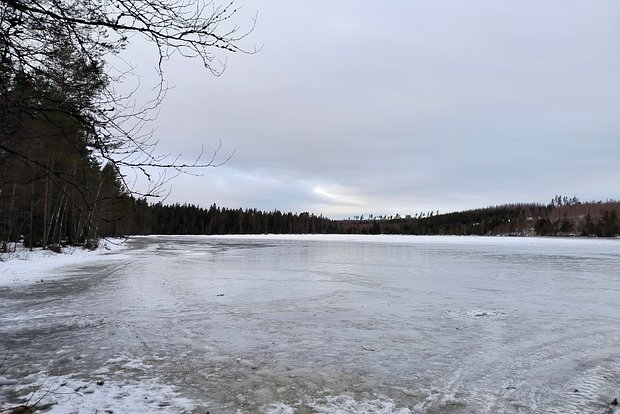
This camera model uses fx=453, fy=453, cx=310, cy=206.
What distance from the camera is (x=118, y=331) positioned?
7.56 metres

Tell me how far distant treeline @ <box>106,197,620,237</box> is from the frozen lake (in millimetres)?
86789

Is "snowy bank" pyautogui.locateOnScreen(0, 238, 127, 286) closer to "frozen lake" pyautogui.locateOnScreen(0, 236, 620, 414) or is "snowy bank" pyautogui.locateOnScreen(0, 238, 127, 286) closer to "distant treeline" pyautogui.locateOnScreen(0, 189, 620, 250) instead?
"frozen lake" pyautogui.locateOnScreen(0, 236, 620, 414)

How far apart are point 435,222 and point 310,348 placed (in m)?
189

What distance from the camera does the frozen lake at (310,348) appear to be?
184 inches

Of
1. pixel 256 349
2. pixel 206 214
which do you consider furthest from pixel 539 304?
pixel 206 214

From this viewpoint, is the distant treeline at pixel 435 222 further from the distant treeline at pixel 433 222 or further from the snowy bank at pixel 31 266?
the snowy bank at pixel 31 266

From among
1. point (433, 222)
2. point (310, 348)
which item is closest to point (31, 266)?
point (310, 348)

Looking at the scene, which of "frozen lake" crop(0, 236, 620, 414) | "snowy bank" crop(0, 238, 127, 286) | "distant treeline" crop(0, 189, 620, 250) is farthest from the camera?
"distant treeline" crop(0, 189, 620, 250)

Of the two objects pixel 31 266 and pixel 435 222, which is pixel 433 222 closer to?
pixel 435 222

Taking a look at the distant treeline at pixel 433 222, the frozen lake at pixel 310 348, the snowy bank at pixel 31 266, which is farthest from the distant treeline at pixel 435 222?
the frozen lake at pixel 310 348

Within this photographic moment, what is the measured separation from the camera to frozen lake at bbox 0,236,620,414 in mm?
4672

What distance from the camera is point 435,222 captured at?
7421 inches

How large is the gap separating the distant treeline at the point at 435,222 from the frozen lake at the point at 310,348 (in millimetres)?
86789

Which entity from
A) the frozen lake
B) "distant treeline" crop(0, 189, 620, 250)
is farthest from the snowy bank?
"distant treeline" crop(0, 189, 620, 250)
